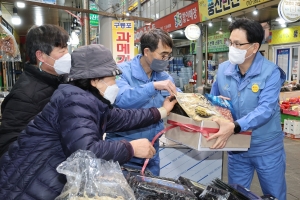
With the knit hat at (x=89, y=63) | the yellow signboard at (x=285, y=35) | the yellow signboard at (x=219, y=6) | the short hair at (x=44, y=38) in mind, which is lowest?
the knit hat at (x=89, y=63)

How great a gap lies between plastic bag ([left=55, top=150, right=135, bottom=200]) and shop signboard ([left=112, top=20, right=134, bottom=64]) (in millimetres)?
5067

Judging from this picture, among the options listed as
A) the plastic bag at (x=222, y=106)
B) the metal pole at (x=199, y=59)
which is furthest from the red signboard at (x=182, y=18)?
the plastic bag at (x=222, y=106)

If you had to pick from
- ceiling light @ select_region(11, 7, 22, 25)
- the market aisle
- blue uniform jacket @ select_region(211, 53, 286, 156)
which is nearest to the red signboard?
the market aisle

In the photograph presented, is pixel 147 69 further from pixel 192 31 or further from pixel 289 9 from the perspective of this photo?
pixel 192 31

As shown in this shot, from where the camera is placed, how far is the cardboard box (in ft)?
6.23

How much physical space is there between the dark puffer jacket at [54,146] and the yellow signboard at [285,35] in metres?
10.6

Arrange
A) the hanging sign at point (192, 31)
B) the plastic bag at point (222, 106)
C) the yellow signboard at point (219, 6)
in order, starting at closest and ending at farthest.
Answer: the plastic bag at point (222, 106) < the yellow signboard at point (219, 6) < the hanging sign at point (192, 31)

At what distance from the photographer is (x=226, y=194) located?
4.72 ft

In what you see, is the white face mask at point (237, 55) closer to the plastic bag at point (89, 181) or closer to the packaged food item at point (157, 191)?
the packaged food item at point (157, 191)

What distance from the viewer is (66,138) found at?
1329mm

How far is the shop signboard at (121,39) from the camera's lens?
6.14 meters

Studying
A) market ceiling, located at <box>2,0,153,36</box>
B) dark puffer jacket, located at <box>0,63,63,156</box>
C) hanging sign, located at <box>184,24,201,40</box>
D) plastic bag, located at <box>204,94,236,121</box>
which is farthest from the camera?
hanging sign, located at <box>184,24,201,40</box>

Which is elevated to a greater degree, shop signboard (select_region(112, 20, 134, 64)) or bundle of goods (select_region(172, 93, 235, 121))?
shop signboard (select_region(112, 20, 134, 64))

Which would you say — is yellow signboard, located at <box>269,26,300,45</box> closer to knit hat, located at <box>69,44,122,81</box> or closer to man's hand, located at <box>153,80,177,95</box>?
man's hand, located at <box>153,80,177,95</box>
